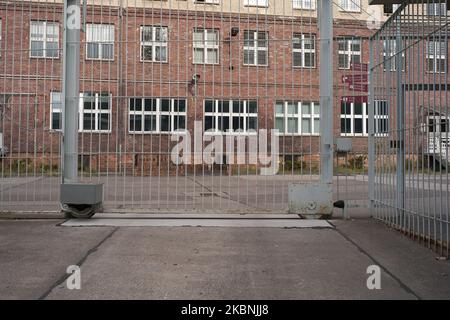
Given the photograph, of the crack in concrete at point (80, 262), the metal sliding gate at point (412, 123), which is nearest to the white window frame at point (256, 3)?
the metal sliding gate at point (412, 123)

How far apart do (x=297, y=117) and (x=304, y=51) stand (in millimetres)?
1220

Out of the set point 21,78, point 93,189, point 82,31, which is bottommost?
point 93,189

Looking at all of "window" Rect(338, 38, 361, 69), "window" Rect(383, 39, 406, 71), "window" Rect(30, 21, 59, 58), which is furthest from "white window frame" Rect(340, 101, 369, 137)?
"window" Rect(30, 21, 59, 58)

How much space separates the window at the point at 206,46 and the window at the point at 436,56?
4.42 m

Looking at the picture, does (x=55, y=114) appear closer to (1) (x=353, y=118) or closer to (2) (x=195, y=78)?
(2) (x=195, y=78)

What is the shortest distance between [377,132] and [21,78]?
658cm

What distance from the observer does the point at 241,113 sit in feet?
31.7

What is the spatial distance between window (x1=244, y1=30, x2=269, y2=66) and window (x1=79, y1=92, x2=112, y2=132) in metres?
2.75

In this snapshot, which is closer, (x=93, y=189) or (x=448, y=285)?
(x=448, y=285)

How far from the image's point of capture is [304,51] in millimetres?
9430

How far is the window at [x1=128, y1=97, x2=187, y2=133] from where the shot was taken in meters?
9.53

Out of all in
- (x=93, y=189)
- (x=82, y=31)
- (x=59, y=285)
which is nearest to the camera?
(x=59, y=285)
